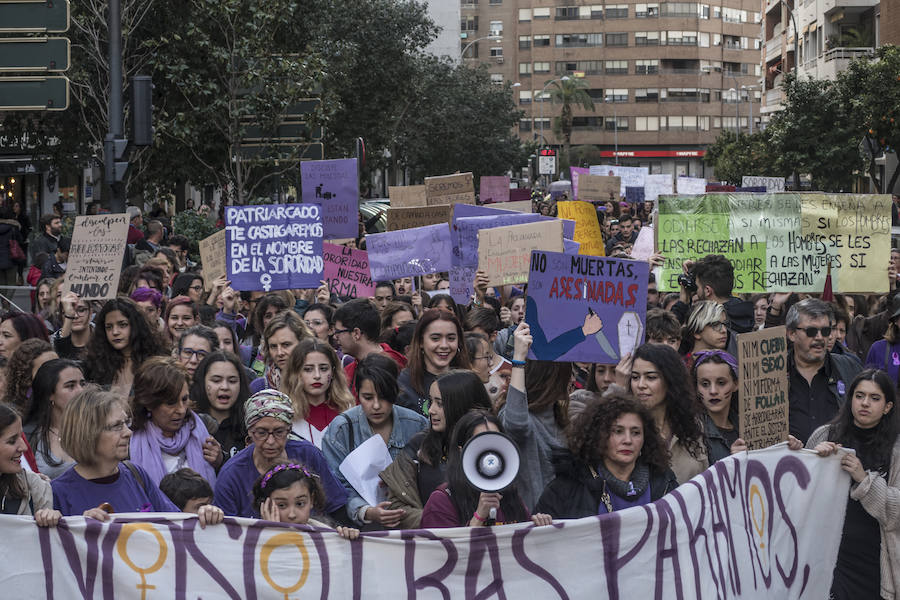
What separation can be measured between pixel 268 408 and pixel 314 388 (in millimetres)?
1139

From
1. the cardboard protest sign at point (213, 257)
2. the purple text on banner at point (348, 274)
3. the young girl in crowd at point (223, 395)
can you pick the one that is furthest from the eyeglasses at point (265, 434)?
the purple text on banner at point (348, 274)

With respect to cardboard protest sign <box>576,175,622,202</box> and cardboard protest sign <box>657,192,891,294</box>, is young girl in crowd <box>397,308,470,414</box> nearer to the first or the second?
cardboard protest sign <box>657,192,891,294</box>

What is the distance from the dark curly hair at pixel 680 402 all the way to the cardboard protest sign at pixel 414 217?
21.9 feet

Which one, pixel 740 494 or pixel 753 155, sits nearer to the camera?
pixel 740 494

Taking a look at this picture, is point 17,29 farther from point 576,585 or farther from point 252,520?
point 576,585

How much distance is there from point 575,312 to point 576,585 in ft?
5.70

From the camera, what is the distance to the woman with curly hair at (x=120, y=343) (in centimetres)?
741

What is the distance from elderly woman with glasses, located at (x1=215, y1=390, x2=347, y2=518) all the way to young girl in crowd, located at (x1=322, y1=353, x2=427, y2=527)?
416mm

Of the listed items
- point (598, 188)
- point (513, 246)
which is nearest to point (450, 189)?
point (513, 246)

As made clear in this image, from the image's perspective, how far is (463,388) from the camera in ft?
18.0

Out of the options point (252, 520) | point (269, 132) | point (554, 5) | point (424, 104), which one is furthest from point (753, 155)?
point (554, 5)

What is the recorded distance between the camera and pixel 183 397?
5965 mm

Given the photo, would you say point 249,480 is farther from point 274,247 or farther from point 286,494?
point 274,247

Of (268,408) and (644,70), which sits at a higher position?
(644,70)
